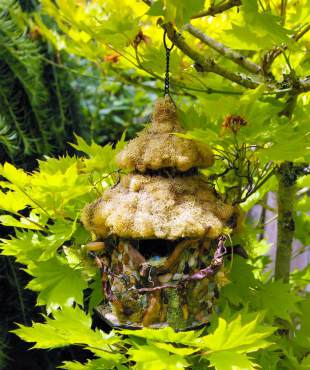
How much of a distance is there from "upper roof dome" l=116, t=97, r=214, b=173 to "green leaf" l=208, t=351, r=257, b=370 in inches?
10.4

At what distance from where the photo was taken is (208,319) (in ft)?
2.52

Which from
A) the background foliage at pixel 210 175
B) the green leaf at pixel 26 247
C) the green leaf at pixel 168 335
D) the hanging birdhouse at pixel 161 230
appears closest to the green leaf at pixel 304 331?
Answer: the background foliage at pixel 210 175

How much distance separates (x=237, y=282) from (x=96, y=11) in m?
0.71

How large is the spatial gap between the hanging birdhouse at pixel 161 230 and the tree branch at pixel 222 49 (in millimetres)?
160

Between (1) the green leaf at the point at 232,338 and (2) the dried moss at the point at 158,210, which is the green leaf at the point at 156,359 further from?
(2) the dried moss at the point at 158,210

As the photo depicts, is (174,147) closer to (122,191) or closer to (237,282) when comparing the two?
(122,191)

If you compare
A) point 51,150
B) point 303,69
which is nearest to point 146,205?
point 303,69

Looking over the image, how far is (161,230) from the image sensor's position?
69 cm

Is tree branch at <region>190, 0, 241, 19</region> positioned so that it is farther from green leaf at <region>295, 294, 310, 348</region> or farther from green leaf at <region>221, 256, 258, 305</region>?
green leaf at <region>295, 294, 310, 348</region>

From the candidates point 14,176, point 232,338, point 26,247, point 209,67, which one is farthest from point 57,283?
point 209,67

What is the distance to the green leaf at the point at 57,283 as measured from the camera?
78cm

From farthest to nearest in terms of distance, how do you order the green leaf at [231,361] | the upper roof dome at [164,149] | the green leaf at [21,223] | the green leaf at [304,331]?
the green leaf at [304,331]
the green leaf at [21,223]
the upper roof dome at [164,149]
the green leaf at [231,361]

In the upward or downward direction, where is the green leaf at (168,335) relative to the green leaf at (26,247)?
downward

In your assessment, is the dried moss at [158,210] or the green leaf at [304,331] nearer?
the dried moss at [158,210]
